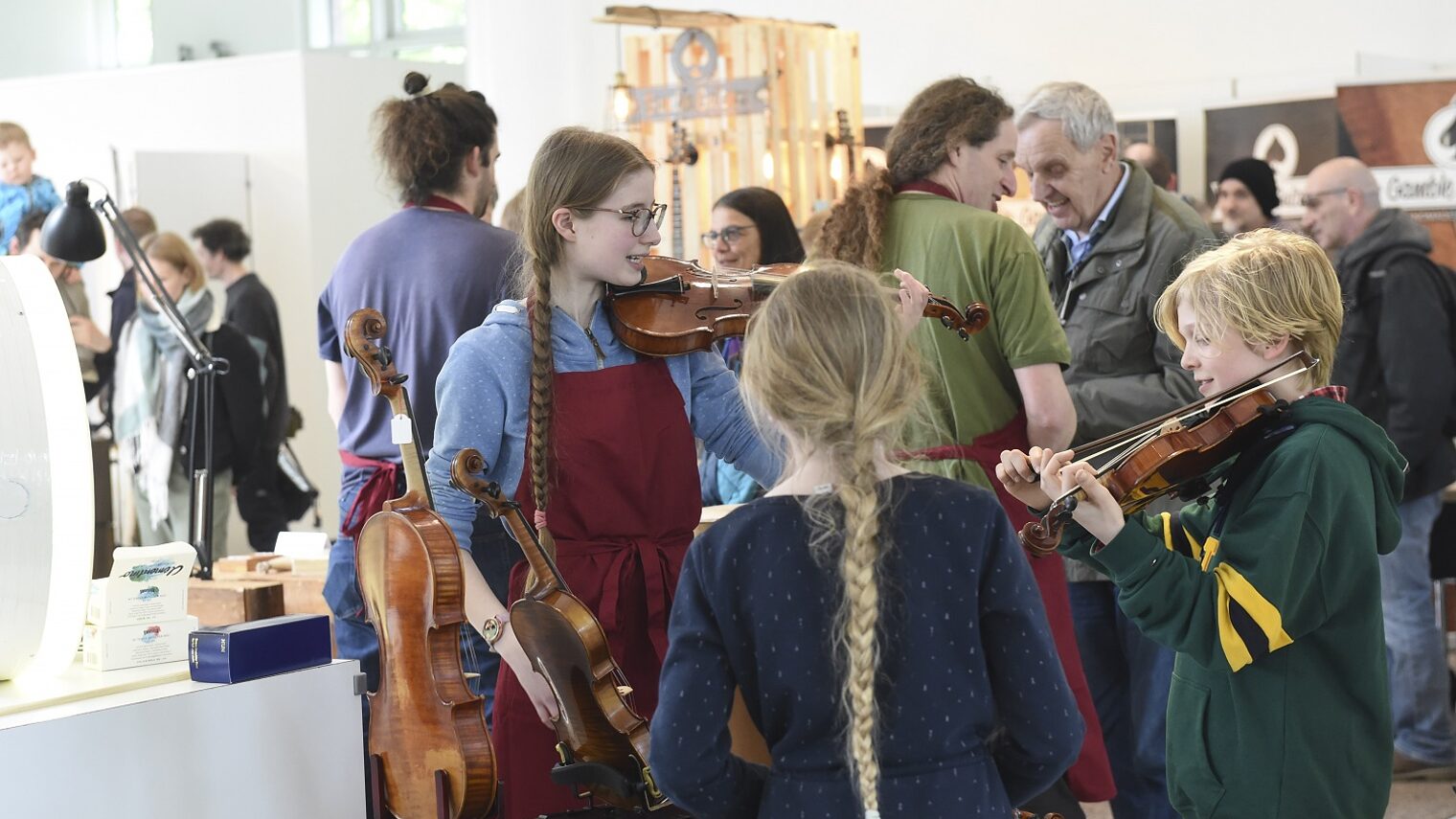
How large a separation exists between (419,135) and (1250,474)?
67.5 inches

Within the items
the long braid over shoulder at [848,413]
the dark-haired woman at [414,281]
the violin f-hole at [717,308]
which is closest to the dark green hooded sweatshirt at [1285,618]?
the long braid over shoulder at [848,413]

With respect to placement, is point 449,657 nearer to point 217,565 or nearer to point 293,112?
point 217,565

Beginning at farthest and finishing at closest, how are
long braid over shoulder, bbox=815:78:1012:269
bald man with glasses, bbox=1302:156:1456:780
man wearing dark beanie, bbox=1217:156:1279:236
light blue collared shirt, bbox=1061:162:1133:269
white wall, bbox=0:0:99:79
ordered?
1. white wall, bbox=0:0:99:79
2. man wearing dark beanie, bbox=1217:156:1279:236
3. bald man with glasses, bbox=1302:156:1456:780
4. light blue collared shirt, bbox=1061:162:1133:269
5. long braid over shoulder, bbox=815:78:1012:269

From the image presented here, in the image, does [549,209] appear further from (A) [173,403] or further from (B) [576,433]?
(A) [173,403]

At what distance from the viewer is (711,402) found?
2357mm

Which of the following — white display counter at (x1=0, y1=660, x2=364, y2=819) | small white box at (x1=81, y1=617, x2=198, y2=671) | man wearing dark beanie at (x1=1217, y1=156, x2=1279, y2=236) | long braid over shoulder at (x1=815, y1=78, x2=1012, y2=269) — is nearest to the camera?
white display counter at (x1=0, y1=660, x2=364, y2=819)

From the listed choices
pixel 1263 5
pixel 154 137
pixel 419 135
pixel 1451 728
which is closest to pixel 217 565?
pixel 419 135

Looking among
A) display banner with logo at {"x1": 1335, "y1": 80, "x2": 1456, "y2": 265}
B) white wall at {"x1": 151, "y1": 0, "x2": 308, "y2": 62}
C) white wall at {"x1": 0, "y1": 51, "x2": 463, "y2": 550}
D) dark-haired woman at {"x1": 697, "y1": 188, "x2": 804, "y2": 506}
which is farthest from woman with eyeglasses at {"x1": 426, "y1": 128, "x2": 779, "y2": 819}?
white wall at {"x1": 151, "y1": 0, "x2": 308, "y2": 62}

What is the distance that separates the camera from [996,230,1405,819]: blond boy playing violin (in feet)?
6.45

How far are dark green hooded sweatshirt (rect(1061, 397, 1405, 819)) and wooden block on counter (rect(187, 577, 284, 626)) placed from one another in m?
2.20

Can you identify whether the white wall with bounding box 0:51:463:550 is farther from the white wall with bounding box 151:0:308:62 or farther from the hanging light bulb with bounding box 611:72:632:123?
the white wall with bounding box 151:0:308:62

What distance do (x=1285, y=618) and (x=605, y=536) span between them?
918 millimetres

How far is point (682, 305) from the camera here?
2328 mm

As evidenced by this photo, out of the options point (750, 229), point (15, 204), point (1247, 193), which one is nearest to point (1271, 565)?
point (750, 229)
